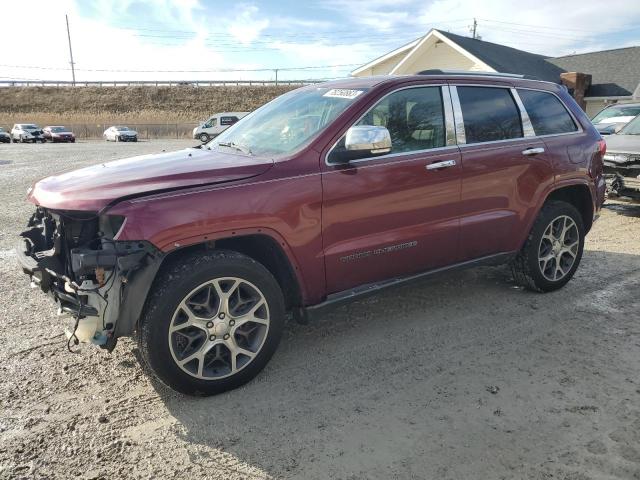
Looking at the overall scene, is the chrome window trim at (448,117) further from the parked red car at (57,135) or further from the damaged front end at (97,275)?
the parked red car at (57,135)

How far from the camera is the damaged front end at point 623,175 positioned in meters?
8.06

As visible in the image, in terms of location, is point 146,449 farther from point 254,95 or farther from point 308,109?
point 254,95

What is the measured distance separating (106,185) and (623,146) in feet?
28.0

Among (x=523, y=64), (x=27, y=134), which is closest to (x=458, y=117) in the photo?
(x=523, y=64)

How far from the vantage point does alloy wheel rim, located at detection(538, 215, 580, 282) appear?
4742mm

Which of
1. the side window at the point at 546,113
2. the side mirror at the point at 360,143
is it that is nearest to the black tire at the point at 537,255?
the side window at the point at 546,113

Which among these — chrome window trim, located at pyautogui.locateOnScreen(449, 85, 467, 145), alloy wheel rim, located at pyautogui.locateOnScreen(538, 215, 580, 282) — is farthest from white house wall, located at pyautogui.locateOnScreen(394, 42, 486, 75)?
chrome window trim, located at pyautogui.locateOnScreen(449, 85, 467, 145)

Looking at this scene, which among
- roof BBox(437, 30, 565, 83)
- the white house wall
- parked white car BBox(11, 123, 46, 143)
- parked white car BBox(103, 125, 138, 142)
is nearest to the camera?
roof BBox(437, 30, 565, 83)

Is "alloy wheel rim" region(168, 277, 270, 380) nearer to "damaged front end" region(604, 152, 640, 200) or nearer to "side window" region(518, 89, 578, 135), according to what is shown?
"side window" region(518, 89, 578, 135)

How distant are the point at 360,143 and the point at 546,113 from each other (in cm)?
245

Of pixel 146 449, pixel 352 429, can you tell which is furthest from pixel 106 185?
pixel 352 429

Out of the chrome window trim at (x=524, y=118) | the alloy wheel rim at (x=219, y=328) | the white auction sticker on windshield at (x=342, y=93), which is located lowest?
the alloy wheel rim at (x=219, y=328)

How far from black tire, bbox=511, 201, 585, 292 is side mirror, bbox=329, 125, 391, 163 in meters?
2.01

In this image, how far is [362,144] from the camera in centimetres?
331
